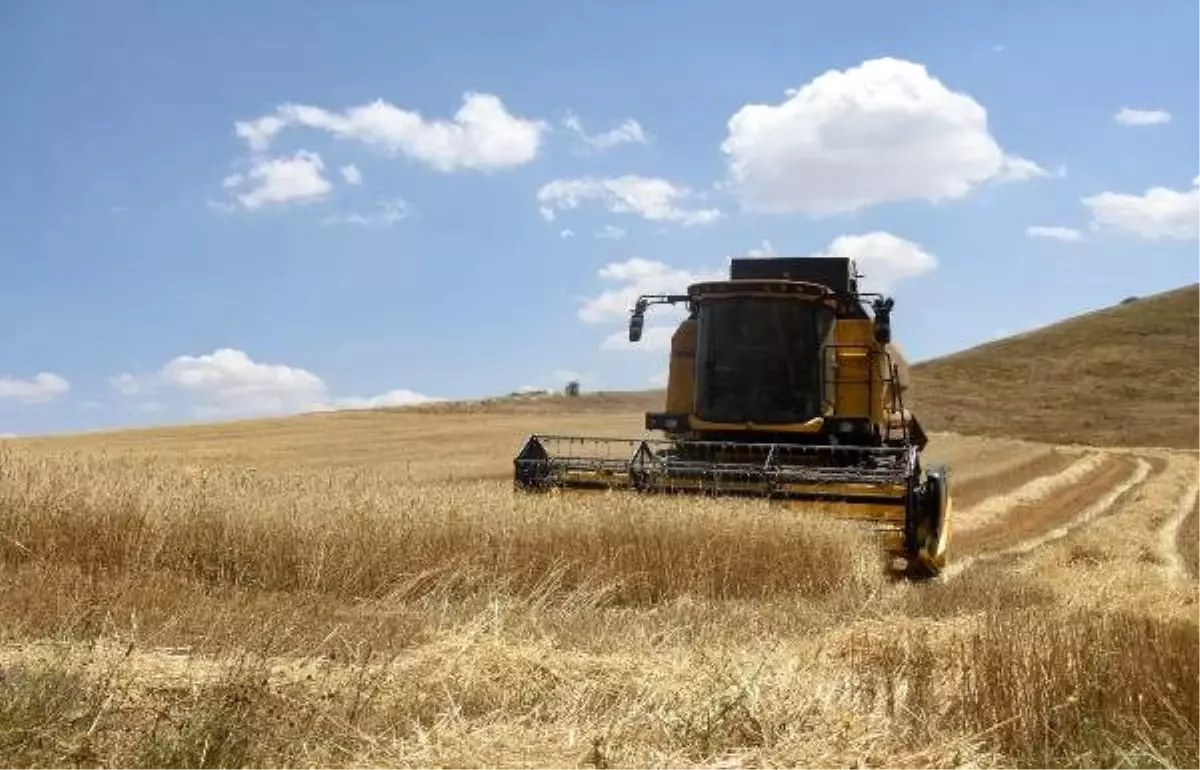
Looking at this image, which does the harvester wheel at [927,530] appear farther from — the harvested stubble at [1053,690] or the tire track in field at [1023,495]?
the tire track in field at [1023,495]

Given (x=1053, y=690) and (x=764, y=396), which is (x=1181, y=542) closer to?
(x=764, y=396)

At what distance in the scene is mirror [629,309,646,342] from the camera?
1251cm

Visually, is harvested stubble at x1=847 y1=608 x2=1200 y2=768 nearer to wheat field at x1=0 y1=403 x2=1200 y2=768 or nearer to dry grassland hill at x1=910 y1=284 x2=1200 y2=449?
wheat field at x1=0 y1=403 x2=1200 y2=768

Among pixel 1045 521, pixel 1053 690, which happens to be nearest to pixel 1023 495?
→ pixel 1045 521

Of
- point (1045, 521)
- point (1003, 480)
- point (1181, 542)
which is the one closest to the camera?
point (1181, 542)

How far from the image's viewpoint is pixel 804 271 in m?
13.7

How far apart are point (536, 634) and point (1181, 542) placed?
39.6 feet

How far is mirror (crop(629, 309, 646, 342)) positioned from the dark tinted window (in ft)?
2.44

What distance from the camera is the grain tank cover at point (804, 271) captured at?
1363cm

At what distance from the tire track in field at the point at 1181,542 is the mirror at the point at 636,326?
5.71 metres

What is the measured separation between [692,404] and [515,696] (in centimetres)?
829

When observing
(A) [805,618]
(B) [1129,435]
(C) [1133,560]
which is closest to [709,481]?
(A) [805,618]

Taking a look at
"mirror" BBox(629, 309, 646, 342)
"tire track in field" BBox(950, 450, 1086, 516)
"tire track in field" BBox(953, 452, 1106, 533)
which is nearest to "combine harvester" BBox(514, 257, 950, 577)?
"mirror" BBox(629, 309, 646, 342)

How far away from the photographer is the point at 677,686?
480cm
